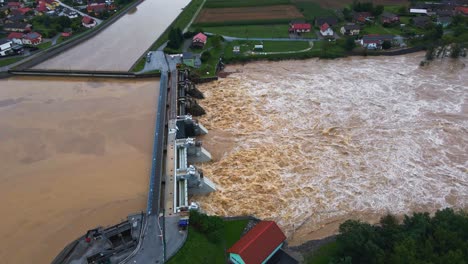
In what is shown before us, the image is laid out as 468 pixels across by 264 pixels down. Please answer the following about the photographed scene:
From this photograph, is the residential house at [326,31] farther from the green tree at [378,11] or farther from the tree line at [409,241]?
the tree line at [409,241]

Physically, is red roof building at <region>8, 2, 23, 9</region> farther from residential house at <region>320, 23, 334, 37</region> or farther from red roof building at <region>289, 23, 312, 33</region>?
residential house at <region>320, 23, 334, 37</region>

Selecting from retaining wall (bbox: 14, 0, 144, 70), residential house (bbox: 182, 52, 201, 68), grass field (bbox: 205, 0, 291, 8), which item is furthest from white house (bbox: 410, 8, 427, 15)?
retaining wall (bbox: 14, 0, 144, 70)

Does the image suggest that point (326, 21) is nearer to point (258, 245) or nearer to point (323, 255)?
point (323, 255)

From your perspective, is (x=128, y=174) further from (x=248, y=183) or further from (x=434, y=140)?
(x=434, y=140)

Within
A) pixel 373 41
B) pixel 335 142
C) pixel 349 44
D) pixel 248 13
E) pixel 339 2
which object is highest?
pixel 339 2

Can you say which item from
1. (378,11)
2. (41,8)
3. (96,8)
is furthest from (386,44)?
(41,8)

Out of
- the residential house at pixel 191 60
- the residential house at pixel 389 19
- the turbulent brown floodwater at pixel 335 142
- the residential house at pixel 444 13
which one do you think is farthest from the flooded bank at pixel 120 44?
the residential house at pixel 444 13
